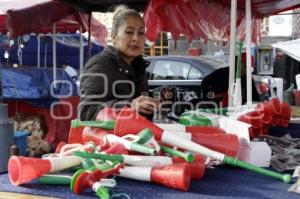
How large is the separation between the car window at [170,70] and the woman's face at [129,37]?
461 centimetres

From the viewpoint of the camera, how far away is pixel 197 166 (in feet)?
4.43

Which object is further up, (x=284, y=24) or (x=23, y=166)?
(x=284, y=24)

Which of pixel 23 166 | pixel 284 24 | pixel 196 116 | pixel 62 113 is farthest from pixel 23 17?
pixel 284 24

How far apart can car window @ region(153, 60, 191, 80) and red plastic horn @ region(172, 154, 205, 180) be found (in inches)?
198

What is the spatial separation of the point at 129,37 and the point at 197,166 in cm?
66

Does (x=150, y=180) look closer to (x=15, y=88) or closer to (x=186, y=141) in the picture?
(x=186, y=141)

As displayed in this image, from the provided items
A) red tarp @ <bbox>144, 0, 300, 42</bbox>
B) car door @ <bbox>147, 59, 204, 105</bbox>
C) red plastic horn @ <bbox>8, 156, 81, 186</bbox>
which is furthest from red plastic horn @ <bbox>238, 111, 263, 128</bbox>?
car door @ <bbox>147, 59, 204, 105</bbox>

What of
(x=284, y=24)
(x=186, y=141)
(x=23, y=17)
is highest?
(x=284, y=24)

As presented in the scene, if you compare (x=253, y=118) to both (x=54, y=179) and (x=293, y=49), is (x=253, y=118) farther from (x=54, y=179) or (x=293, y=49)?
(x=293, y=49)

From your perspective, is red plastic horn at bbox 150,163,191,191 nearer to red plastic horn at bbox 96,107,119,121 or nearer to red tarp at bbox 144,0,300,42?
red plastic horn at bbox 96,107,119,121

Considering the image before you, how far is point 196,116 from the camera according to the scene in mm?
1789

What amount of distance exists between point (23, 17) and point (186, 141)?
10.4 feet

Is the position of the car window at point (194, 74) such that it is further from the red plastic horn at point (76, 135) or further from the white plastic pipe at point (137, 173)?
the white plastic pipe at point (137, 173)

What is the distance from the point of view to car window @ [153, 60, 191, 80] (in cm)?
647
